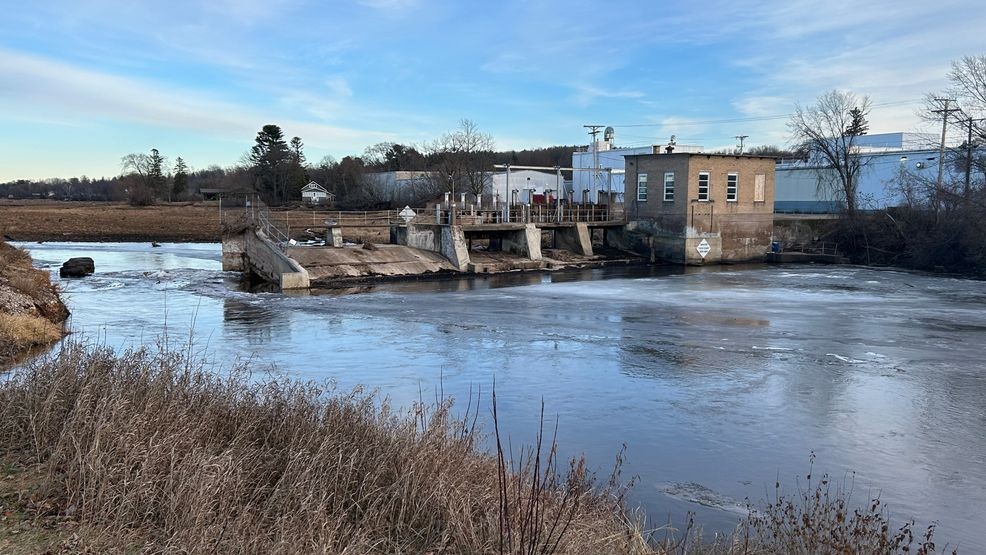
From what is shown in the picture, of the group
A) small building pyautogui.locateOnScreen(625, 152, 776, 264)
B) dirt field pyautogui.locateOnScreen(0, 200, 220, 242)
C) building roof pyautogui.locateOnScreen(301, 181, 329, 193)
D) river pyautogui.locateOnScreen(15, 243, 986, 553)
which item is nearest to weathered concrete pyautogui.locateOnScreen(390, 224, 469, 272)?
river pyautogui.locateOnScreen(15, 243, 986, 553)

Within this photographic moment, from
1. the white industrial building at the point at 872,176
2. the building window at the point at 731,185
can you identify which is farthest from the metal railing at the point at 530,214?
the white industrial building at the point at 872,176

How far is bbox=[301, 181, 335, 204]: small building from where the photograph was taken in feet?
314

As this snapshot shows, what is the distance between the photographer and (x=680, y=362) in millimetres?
17625

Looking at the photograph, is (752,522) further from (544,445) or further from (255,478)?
(255,478)

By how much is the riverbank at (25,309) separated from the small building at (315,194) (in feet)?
221

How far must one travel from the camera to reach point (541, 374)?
1616 cm

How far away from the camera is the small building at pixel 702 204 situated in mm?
44688

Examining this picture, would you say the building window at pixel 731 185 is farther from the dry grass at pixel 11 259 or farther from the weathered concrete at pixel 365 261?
the dry grass at pixel 11 259

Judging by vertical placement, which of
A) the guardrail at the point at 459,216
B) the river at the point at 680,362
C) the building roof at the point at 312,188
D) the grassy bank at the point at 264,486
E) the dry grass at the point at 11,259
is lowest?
the river at the point at 680,362

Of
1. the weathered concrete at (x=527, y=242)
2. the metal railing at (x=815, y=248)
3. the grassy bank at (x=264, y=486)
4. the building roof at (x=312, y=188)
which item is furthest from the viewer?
the building roof at (x=312, y=188)

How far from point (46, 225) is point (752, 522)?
76.6m

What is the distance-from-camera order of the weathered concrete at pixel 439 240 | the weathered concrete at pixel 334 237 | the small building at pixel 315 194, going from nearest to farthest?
the weathered concrete at pixel 334 237 → the weathered concrete at pixel 439 240 → the small building at pixel 315 194

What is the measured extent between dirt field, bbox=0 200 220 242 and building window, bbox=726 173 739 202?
45.4m

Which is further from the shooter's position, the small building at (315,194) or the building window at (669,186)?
the small building at (315,194)
